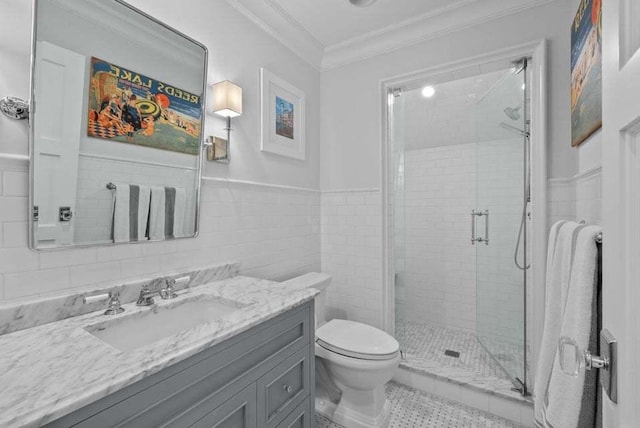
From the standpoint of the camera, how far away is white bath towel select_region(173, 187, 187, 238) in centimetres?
146

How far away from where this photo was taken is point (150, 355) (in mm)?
779

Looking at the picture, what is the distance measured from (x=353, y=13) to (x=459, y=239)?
2153 millimetres

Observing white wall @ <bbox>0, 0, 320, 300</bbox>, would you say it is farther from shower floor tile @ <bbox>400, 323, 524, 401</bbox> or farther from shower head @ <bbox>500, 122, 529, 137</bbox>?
shower head @ <bbox>500, 122, 529, 137</bbox>

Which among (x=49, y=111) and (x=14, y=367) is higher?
(x=49, y=111)

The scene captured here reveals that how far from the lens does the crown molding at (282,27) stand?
1852mm

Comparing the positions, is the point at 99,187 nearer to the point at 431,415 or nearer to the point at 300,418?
the point at 300,418

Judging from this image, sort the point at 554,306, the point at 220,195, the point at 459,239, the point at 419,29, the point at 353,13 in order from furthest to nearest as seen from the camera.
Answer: the point at 459,239 < the point at 419,29 < the point at 353,13 < the point at 220,195 < the point at 554,306

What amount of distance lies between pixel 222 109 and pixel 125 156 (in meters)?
0.54

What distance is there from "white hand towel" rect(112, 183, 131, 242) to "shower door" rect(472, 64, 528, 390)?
2.20 metres

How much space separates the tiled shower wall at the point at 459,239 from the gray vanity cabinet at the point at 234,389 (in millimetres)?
1616

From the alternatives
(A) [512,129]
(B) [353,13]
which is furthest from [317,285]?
(B) [353,13]

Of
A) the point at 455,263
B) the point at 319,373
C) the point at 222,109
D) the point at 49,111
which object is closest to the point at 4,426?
the point at 49,111

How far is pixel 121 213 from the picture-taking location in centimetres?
126

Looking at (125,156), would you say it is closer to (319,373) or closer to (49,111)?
(49,111)
